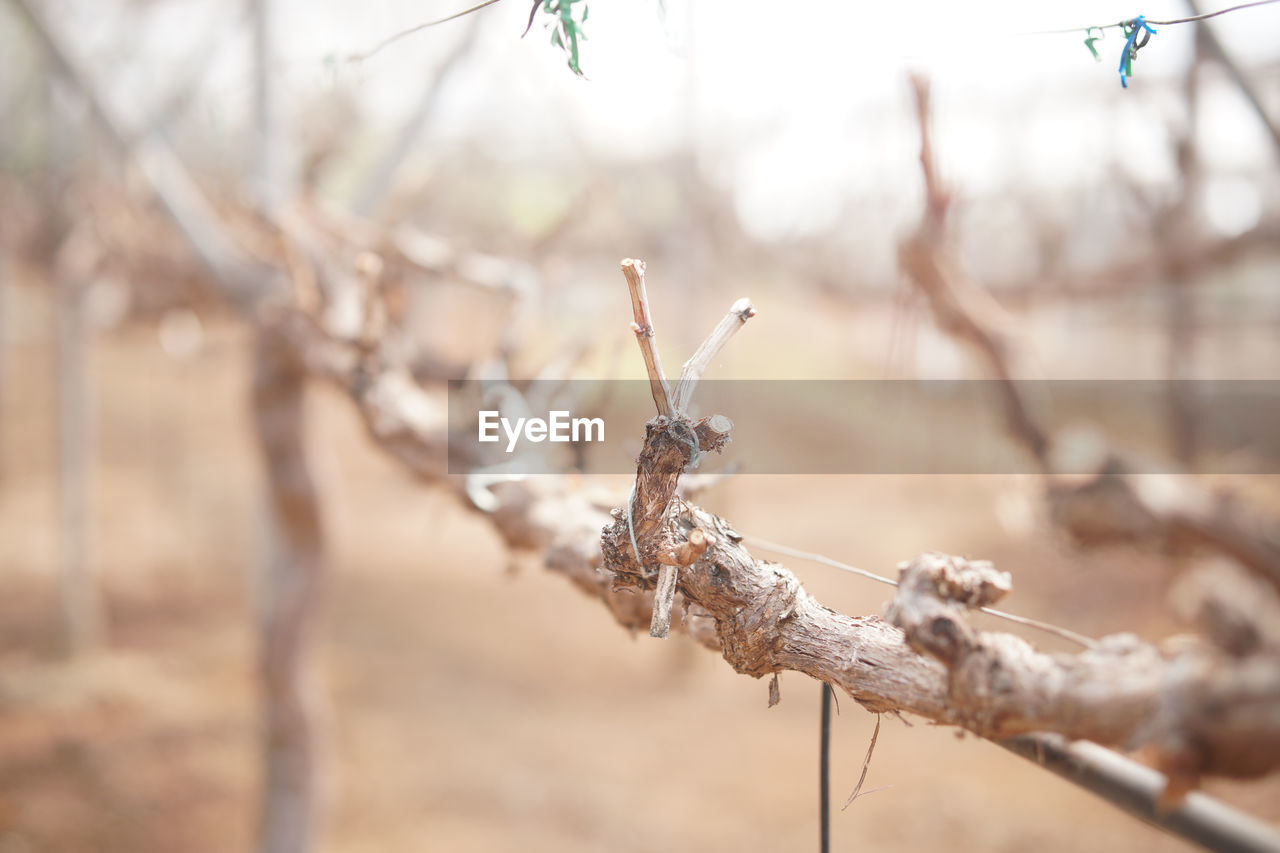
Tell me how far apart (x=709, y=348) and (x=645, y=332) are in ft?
0.12

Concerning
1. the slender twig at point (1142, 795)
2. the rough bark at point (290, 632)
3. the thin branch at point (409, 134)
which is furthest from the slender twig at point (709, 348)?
the rough bark at point (290, 632)

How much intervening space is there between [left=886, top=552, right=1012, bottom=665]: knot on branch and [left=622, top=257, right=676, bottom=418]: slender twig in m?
0.16

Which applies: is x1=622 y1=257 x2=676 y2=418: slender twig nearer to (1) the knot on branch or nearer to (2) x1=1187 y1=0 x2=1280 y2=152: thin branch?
(1) the knot on branch

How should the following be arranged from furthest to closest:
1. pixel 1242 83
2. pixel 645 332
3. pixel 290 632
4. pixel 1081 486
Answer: pixel 290 632 → pixel 1081 486 → pixel 1242 83 → pixel 645 332

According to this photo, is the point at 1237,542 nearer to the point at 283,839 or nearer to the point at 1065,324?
the point at 283,839

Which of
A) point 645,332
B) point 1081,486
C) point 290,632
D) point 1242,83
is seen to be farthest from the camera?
point 290,632

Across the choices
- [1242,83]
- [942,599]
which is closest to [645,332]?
[942,599]

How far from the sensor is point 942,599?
0.47m

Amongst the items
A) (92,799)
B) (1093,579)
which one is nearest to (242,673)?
(92,799)

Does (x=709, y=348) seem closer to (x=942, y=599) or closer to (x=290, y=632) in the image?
(x=942, y=599)

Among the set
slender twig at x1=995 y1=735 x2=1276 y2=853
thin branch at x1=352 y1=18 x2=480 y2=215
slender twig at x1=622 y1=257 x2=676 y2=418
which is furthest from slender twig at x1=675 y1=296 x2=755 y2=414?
thin branch at x1=352 y1=18 x2=480 y2=215

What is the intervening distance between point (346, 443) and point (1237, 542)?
6960 millimetres

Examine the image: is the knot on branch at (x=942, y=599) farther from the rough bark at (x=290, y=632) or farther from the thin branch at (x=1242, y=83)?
the rough bark at (x=290, y=632)

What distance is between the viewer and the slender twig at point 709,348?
0.47 m
